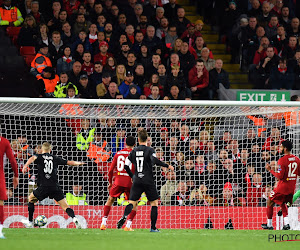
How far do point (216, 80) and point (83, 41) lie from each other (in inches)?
121

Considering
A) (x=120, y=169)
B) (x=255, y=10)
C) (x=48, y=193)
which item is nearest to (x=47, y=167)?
(x=48, y=193)

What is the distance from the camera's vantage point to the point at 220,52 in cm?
Result: 1877

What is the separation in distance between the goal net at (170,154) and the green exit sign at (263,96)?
217 cm

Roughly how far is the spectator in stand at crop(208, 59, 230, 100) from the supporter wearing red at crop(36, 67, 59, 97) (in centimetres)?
346

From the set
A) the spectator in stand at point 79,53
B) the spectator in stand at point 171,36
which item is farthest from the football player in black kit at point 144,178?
the spectator in stand at point 171,36

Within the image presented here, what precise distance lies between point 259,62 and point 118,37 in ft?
11.6

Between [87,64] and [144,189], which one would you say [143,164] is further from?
[87,64]

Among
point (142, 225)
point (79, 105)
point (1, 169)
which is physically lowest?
point (142, 225)

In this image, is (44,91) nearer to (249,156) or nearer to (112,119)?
(112,119)

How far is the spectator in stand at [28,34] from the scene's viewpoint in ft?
50.3

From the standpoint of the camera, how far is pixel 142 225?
1277 cm

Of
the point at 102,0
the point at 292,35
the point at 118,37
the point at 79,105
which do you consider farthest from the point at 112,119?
the point at 292,35

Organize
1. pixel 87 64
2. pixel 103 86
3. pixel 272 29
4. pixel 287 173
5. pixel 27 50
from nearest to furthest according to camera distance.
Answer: pixel 287 173
pixel 103 86
pixel 87 64
pixel 27 50
pixel 272 29

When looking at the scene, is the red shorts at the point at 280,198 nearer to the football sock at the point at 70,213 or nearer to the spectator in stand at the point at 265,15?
the football sock at the point at 70,213
